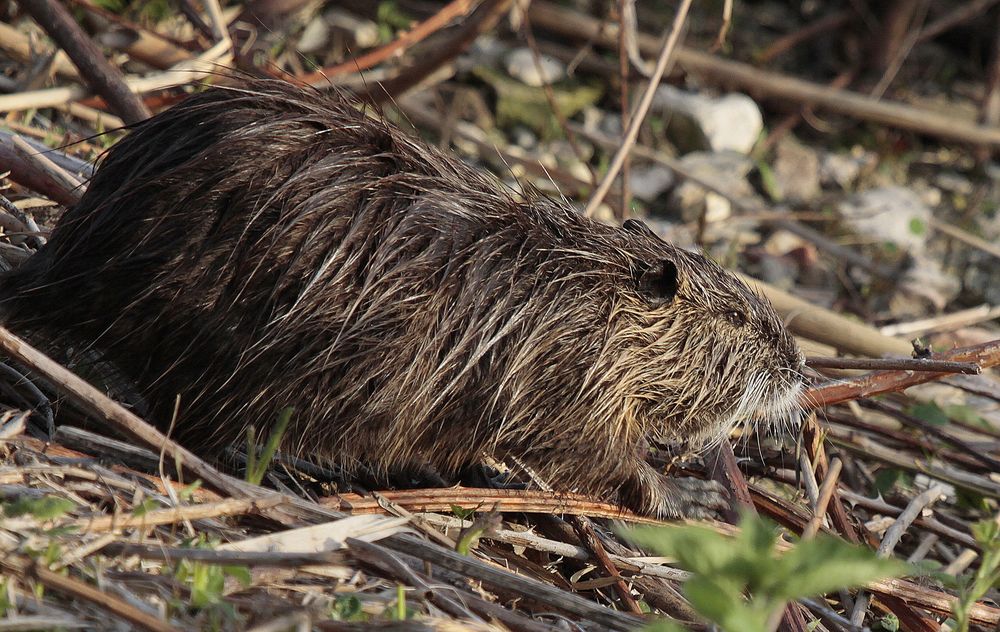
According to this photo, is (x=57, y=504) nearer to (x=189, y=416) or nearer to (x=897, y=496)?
(x=189, y=416)

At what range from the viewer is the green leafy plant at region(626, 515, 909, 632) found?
1.54 m

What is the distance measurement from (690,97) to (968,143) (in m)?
1.90

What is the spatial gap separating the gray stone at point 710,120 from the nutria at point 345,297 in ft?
13.4

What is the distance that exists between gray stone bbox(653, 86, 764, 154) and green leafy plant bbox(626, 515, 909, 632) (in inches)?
220

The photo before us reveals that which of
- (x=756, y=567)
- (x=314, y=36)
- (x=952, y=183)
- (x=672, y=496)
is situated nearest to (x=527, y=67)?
(x=314, y=36)

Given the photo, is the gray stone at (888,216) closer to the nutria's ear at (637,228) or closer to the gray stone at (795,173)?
the gray stone at (795,173)

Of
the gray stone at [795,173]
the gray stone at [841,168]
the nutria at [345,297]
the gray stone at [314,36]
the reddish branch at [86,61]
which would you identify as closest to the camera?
the nutria at [345,297]

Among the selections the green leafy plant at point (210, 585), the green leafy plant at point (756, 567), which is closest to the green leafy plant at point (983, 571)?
Answer: the green leafy plant at point (756, 567)

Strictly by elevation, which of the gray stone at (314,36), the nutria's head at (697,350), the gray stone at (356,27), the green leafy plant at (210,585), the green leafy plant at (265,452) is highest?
the gray stone at (356,27)

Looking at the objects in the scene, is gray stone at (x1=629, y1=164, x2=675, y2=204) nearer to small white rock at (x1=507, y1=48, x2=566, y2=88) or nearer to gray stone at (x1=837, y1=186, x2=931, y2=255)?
small white rock at (x1=507, y1=48, x2=566, y2=88)

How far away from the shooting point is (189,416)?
2.70m

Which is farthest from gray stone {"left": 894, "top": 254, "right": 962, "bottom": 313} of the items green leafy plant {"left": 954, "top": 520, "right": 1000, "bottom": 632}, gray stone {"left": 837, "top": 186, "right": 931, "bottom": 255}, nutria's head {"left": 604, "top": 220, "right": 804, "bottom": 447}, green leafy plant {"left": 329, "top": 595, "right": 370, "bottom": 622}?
green leafy plant {"left": 329, "top": 595, "right": 370, "bottom": 622}

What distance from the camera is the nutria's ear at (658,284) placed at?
307 centimetres

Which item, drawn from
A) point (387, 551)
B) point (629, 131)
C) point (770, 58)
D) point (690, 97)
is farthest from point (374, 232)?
point (770, 58)
